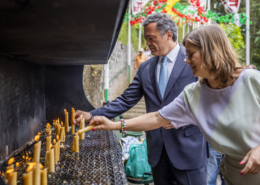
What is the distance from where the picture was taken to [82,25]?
4.41ft

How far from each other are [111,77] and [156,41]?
8.17 m

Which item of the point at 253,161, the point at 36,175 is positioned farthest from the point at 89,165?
the point at 253,161

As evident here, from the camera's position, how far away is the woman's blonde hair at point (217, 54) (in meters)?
1.44

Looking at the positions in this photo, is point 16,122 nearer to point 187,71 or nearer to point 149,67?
point 149,67

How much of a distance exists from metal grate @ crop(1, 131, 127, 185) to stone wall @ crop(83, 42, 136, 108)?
3.20 m

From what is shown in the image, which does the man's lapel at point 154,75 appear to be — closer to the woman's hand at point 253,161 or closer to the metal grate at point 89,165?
the metal grate at point 89,165

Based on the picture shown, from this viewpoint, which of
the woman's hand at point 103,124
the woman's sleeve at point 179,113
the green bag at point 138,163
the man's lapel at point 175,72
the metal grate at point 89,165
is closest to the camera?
the metal grate at point 89,165

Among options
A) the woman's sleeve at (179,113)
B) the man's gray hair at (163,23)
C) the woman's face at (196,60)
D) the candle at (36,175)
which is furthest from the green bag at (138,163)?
the candle at (36,175)

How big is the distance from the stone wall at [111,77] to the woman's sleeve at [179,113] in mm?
3817

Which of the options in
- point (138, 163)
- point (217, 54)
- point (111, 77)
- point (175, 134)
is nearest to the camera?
point (217, 54)

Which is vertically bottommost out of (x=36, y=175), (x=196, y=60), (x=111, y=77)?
(x=111, y=77)

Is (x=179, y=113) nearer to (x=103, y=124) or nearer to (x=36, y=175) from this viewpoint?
(x=103, y=124)

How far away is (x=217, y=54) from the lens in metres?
1.45

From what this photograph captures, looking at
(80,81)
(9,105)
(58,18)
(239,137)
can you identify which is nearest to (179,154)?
(239,137)
